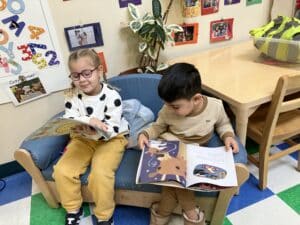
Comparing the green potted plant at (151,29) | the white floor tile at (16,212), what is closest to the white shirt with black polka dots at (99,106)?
the green potted plant at (151,29)

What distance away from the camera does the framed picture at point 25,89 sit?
146cm

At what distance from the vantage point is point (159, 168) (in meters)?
0.97

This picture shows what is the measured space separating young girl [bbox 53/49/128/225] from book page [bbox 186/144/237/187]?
381 millimetres

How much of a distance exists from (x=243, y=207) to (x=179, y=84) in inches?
30.6

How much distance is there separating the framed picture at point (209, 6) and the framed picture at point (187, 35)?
0.10m

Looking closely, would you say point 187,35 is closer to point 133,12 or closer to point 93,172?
point 133,12

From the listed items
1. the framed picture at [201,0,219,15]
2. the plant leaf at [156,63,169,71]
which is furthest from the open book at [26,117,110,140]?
the framed picture at [201,0,219,15]

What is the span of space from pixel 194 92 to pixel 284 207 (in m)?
0.80

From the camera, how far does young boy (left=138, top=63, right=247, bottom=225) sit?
1005 millimetres

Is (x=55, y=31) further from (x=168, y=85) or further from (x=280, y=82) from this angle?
(x=280, y=82)

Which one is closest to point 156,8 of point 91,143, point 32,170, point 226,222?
point 91,143

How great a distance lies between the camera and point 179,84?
0.99m

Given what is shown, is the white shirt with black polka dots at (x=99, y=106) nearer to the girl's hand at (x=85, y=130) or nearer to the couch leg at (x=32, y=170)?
the girl's hand at (x=85, y=130)

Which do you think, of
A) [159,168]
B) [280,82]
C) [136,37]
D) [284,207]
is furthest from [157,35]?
[284,207]
